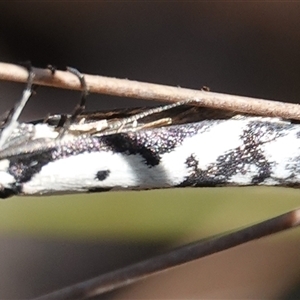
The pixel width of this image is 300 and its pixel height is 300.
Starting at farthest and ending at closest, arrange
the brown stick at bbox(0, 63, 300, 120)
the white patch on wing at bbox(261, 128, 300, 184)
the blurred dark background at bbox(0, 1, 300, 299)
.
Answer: the blurred dark background at bbox(0, 1, 300, 299), the white patch on wing at bbox(261, 128, 300, 184), the brown stick at bbox(0, 63, 300, 120)

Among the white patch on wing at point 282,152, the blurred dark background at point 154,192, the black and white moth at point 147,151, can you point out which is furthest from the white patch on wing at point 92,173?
the blurred dark background at point 154,192

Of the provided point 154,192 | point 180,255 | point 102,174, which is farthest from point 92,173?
point 154,192

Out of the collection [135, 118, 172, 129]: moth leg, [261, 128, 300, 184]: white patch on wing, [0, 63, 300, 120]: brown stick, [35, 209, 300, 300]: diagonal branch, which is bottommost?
[35, 209, 300, 300]: diagonal branch

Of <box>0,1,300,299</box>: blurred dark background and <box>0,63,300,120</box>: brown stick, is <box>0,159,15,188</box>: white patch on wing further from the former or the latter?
<box>0,1,300,299</box>: blurred dark background

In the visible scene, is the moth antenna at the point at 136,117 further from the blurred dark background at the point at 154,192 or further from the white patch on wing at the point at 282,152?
the blurred dark background at the point at 154,192

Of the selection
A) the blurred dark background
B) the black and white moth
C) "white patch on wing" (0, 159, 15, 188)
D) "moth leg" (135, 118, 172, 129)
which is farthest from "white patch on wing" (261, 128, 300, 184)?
the blurred dark background

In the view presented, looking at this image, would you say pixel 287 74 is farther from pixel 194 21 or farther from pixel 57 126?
pixel 57 126
